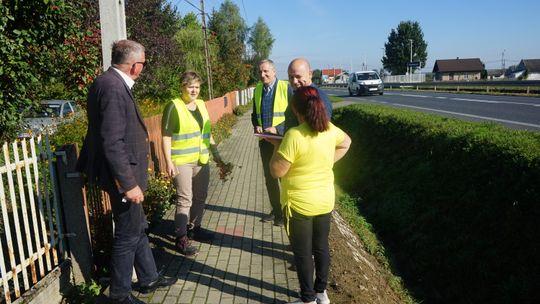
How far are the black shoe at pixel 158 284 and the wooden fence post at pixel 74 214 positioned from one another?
57cm

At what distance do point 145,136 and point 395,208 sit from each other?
4.73 m

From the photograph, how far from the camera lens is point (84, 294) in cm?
362

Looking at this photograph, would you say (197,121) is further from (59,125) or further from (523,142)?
(59,125)

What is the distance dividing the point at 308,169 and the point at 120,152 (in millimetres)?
1312

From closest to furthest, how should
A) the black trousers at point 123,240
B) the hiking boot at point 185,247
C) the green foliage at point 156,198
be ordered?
the black trousers at point 123,240 → the hiking boot at point 185,247 → the green foliage at point 156,198

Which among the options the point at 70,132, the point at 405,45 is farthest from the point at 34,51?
the point at 405,45

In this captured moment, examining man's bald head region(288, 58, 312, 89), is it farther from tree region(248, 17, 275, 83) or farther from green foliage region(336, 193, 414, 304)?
tree region(248, 17, 275, 83)

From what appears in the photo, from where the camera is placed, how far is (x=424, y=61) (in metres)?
97.6

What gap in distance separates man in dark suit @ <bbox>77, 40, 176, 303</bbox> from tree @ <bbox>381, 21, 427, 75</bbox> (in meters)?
98.8

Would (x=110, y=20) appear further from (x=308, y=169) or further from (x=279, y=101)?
(x=308, y=169)

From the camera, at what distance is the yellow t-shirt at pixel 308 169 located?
9.90 ft

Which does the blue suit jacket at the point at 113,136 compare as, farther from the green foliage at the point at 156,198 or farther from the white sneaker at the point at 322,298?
the green foliage at the point at 156,198

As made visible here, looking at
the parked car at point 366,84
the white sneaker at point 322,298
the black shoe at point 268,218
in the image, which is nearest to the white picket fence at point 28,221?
the white sneaker at point 322,298

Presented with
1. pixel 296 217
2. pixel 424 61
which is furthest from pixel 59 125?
pixel 424 61
